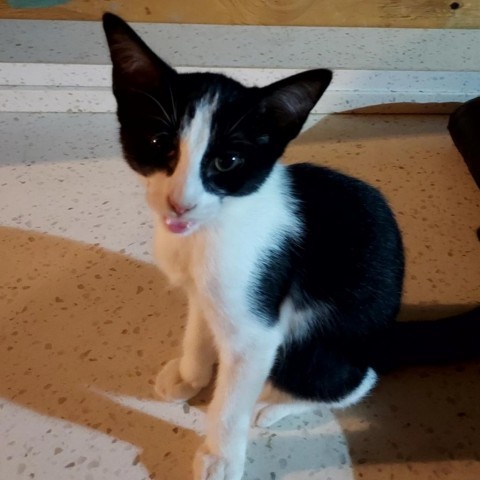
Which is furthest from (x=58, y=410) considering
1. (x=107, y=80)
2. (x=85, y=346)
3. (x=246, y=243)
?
(x=107, y=80)

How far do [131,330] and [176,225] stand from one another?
18.6 inches

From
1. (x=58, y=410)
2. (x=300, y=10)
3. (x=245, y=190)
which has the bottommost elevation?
(x=58, y=410)

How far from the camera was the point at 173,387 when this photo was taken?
1139 mm

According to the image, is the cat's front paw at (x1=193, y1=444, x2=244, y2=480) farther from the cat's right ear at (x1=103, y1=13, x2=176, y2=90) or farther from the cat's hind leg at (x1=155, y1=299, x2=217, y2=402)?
the cat's right ear at (x1=103, y1=13, x2=176, y2=90)

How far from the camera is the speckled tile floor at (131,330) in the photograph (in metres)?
1.08

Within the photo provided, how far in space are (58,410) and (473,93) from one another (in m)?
1.49

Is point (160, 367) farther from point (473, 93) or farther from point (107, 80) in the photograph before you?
point (473, 93)

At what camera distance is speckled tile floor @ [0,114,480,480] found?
1.08 meters

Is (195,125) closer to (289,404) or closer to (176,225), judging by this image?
(176,225)

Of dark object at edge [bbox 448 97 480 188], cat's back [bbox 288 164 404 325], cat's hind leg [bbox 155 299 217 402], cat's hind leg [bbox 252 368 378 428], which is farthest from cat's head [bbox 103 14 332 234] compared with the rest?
dark object at edge [bbox 448 97 480 188]

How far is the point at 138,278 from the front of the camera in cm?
137

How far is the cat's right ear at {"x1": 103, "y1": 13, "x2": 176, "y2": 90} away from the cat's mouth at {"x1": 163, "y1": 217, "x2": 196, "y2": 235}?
179 mm

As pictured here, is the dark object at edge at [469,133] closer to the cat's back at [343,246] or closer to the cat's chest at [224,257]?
the cat's back at [343,246]

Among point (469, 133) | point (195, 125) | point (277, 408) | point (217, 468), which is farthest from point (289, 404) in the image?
point (469, 133)
